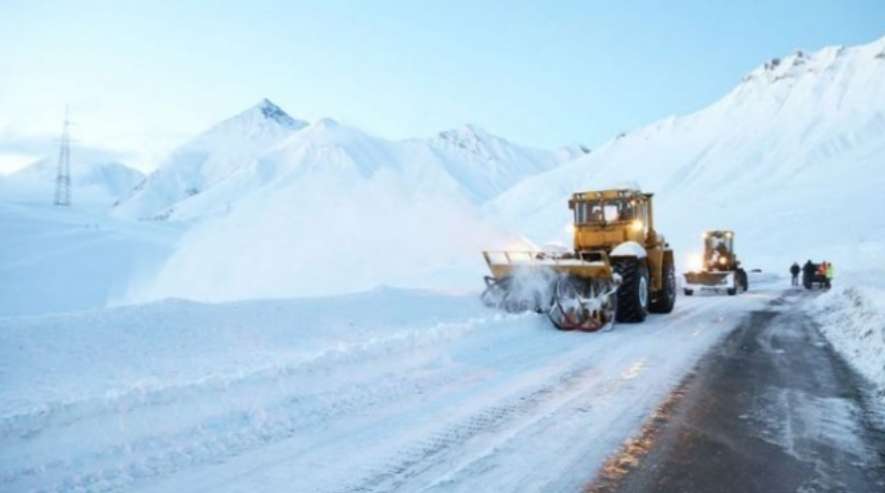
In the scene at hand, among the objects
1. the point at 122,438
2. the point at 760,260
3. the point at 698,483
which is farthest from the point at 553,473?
the point at 760,260

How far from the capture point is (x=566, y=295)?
12531mm

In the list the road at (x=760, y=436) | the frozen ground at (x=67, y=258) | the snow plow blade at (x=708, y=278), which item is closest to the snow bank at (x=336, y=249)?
the frozen ground at (x=67, y=258)

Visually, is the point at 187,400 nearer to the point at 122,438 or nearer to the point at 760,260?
the point at 122,438

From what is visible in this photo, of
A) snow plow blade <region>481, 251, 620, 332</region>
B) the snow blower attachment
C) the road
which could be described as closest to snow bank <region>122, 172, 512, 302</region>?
snow plow blade <region>481, 251, 620, 332</region>

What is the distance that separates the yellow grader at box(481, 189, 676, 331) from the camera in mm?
12133

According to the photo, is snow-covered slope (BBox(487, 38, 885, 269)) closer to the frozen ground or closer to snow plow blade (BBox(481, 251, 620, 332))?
the frozen ground

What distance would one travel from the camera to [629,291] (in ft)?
42.8

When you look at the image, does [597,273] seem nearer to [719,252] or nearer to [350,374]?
[350,374]

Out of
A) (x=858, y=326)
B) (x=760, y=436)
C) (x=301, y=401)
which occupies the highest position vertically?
(x=858, y=326)

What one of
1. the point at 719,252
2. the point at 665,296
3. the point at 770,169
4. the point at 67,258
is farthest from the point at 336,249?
the point at 770,169

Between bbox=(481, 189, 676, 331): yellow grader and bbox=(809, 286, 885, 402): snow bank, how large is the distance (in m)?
3.45

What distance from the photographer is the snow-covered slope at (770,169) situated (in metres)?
75.4

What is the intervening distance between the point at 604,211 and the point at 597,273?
9.47 feet

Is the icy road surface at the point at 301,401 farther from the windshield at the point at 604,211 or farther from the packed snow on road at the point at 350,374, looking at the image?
the windshield at the point at 604,211
